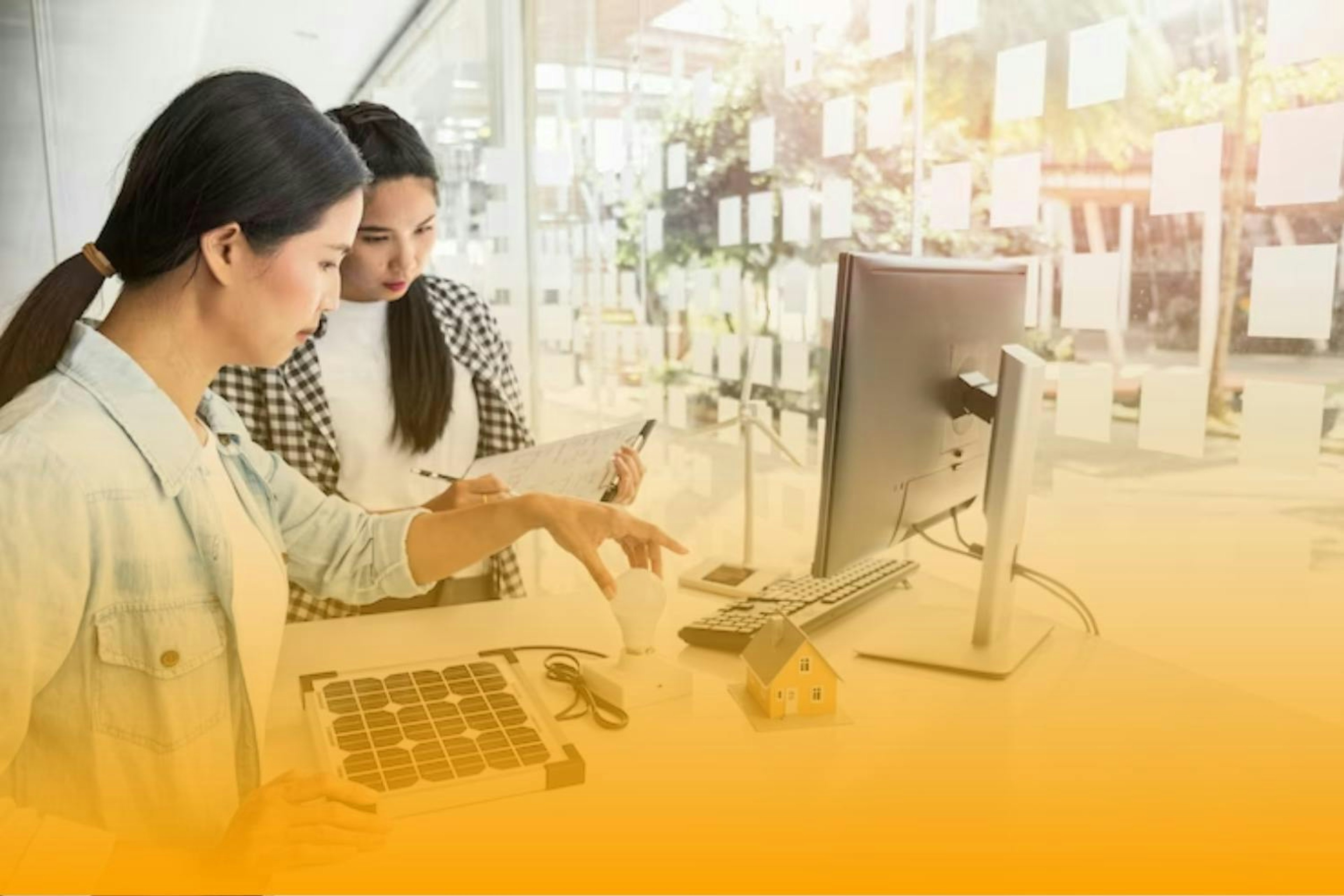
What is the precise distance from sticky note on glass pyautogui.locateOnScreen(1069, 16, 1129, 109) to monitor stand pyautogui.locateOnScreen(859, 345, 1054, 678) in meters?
0.68

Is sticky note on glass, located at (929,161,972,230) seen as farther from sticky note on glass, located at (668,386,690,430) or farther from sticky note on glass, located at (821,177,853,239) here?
sticky note on glass, located at (668,386,690,430)

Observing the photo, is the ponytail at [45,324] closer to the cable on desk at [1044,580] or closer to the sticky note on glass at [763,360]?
the cable on desk at [1044,580]

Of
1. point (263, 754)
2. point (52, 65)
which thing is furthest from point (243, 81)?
point (52, 65)

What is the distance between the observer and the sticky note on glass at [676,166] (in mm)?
3119

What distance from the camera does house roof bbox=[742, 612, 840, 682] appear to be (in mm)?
1057

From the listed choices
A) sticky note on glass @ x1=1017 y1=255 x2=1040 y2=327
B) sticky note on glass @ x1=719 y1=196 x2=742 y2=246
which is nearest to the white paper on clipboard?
sticky note on glass @ x1=1017 y1=255 x2=1040 y2=327

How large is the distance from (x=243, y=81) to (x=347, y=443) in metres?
1.00

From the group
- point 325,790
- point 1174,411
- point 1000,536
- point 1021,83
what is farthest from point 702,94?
point 325,790

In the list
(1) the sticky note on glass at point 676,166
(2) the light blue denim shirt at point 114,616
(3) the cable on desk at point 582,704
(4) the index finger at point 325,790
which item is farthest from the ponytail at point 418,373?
(1) the sticky note on glass at point 676,166

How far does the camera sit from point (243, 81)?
889 millimetres

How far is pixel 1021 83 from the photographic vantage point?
1792mm

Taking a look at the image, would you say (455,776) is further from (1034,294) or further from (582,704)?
(1034,294)

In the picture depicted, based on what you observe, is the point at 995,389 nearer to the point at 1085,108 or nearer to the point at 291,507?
the point at 1085,108

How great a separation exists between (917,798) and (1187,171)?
1.13 metres
